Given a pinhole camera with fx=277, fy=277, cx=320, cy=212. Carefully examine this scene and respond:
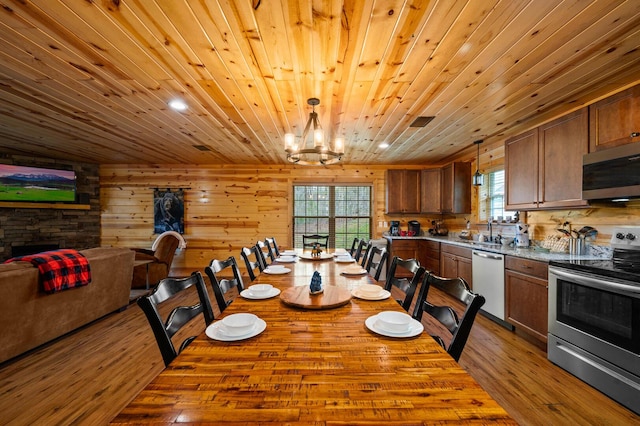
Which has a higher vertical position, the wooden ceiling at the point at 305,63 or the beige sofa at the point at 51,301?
the wooden ceiling at the point at 305,63

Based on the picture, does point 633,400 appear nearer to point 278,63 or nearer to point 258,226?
point 278,63

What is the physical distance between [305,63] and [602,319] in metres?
2.94

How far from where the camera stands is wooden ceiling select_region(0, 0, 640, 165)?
5.34 ft

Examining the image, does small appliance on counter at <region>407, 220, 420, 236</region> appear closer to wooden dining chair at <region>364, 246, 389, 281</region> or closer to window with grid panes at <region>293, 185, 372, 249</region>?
window with grid panes at <region>293, 185, 372, 249</region>

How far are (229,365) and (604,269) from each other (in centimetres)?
264

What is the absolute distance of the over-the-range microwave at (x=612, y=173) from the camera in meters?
2.12

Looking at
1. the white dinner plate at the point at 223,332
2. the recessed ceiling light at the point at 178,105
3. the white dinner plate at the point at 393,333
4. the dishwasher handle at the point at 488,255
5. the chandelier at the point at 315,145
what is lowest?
the white dinner plate at the point at 223,332

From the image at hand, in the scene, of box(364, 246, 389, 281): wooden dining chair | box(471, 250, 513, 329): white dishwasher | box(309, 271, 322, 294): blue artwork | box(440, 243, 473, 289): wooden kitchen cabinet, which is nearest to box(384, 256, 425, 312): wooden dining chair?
box(364, 246, 389, 281): wooden dining chair

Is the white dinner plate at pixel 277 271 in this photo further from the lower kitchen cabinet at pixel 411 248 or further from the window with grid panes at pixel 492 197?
the window with grid panes at pixel 492 197

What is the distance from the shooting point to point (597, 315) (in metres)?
2.10

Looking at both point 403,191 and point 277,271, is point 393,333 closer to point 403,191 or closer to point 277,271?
point 277,271

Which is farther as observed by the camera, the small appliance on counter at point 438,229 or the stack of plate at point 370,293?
the small appliance on counter at point 438,229

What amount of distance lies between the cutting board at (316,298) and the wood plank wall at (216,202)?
167 inches

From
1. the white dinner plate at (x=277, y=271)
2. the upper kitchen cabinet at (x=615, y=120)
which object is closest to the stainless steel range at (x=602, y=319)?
the upper kitchen cabinet at (x=615, y=120)
